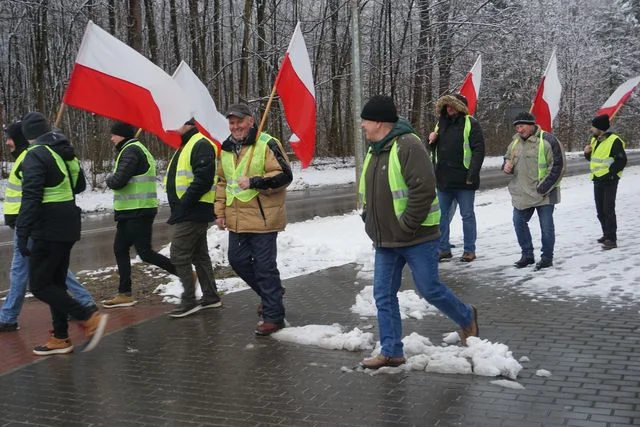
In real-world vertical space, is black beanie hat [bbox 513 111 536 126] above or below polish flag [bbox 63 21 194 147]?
below

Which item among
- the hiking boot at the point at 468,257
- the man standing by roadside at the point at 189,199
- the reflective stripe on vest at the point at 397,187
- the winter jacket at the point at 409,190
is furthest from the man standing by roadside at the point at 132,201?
the hiking boot at the point at 468,257

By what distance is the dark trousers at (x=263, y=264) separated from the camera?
6.30 m

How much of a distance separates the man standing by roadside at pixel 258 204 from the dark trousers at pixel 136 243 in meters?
1.37

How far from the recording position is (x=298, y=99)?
7219 millimetres

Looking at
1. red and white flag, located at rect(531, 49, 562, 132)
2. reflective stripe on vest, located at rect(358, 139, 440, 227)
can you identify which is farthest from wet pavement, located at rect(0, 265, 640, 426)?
red and white flag, located at rect(531, 49, 562, 132)

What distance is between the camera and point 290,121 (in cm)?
707

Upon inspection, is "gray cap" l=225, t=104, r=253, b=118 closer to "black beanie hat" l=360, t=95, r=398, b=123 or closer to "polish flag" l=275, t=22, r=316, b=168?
"polish flag" l=275, t=22, r=316, b=168

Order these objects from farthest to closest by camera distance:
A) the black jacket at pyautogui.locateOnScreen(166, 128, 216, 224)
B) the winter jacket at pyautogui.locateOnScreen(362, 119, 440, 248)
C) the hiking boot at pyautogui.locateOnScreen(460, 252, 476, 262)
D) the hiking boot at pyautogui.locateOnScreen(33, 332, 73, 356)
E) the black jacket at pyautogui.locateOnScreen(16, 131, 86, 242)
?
1. the hiking boot at pyautogui.locateOnScreen(460, 252, 476, 262)
2. the black jacket at pyautogui.locateOnScreen(166, 128, 216, 224)
3. the hiking boot at pyautogui.locateOnScreen(33, 332, 73, 356)
4. the black jacket at pyautogui.locateOnScreen(16, 131, 86, 242)
5. the winter jacket at pyautogui.locateOnScreen(362, 119, 440, 248)

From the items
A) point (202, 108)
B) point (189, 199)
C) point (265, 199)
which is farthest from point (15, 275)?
point (202, 108)

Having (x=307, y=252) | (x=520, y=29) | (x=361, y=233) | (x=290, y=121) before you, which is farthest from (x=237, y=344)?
(x=520, y=29)

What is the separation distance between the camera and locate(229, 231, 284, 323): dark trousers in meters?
6.30

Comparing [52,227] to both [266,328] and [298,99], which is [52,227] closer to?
[266,328]

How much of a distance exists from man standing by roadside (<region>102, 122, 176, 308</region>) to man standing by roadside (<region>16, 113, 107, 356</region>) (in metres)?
1.34

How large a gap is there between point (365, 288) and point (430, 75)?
87.1ft
